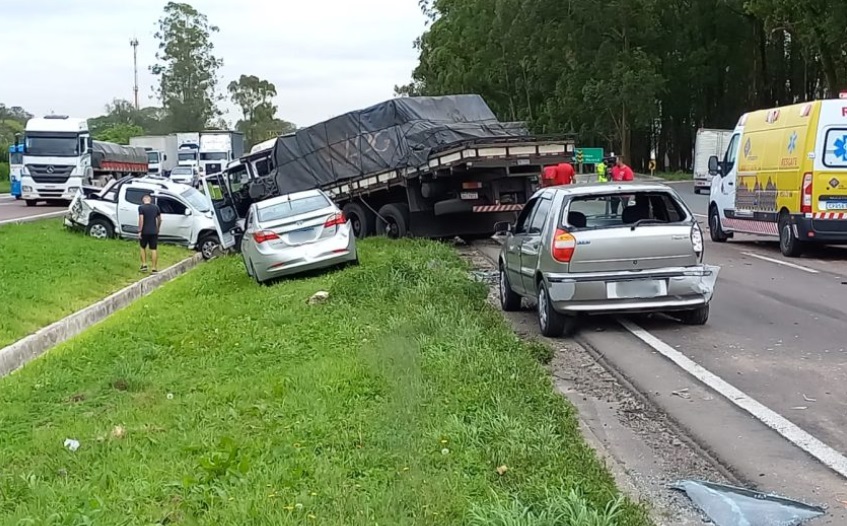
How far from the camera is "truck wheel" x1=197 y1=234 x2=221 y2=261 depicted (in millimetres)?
24438

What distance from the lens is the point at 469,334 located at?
9.24 m

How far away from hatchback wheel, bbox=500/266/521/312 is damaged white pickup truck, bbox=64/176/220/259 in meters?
13.3

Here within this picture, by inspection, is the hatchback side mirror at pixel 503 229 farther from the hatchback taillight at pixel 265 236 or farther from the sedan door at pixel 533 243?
the hatchback taillight at pixel 265 236

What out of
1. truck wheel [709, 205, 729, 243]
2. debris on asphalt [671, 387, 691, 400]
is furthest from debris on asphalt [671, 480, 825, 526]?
truck wheel [709, 205, 729, 243]

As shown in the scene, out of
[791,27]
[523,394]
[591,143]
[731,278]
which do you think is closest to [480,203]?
[731,278]

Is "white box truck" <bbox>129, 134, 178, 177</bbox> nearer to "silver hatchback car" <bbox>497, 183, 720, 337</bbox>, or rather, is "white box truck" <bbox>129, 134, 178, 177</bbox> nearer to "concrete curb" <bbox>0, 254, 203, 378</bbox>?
"concrete curb" <bbox>0, 254, 203, 378</bbox>

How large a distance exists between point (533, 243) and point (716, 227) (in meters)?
11.4

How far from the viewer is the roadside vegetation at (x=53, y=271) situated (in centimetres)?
1391

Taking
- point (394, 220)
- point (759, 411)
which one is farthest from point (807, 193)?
point (759, 411)

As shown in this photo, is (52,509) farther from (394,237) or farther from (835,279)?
(394,237)

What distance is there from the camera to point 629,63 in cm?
5812

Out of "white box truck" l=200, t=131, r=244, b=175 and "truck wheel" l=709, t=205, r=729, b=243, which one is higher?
"white box truck" l=200, t=131, r=244, b=175

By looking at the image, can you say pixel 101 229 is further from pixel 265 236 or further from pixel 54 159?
pixel 54 159

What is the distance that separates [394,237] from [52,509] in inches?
681
